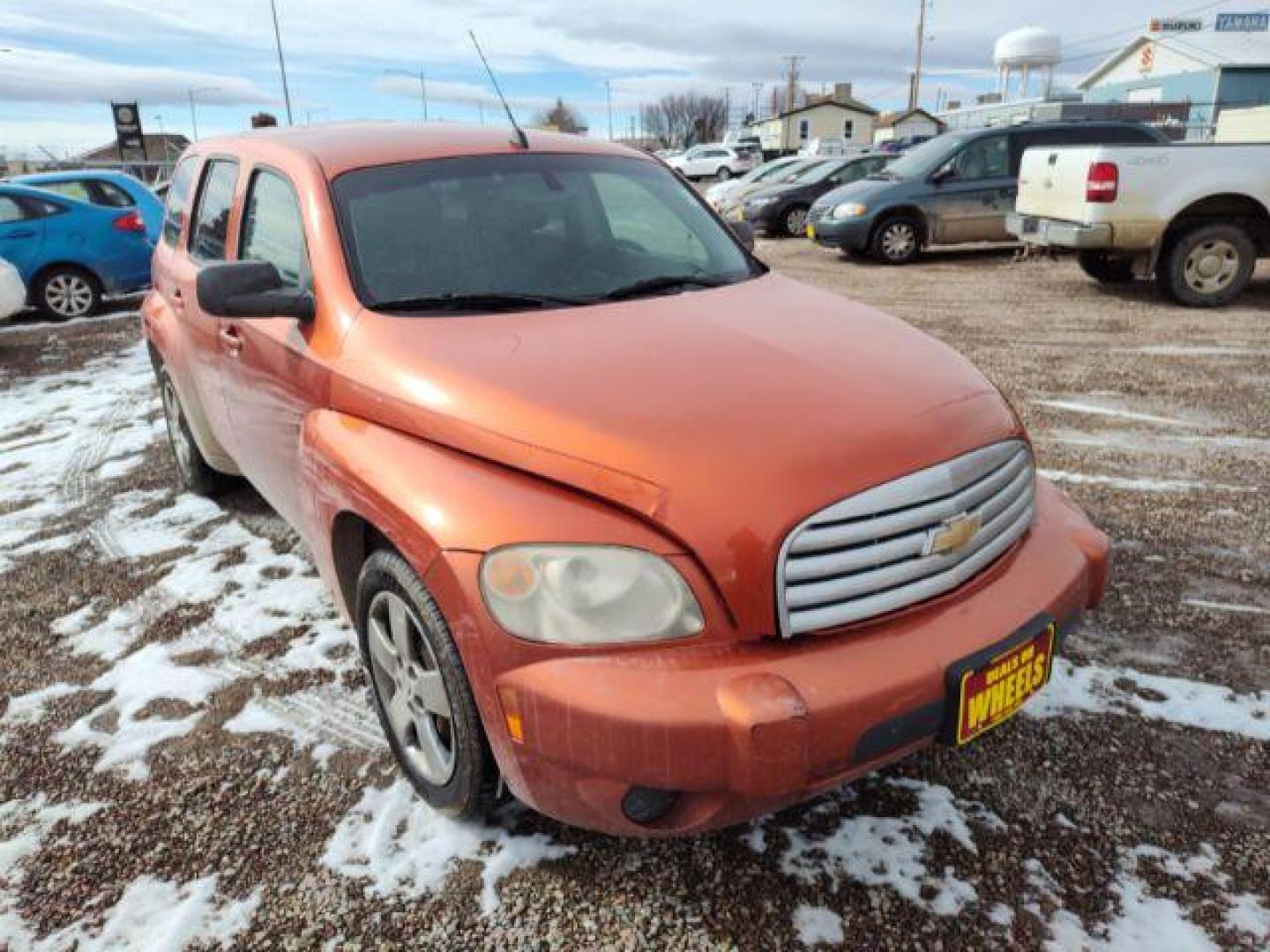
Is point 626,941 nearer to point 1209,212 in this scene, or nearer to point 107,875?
point 107,875

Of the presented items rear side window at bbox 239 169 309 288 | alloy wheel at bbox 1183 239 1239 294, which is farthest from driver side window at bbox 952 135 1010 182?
rear side window at bbox 239 169 309 288

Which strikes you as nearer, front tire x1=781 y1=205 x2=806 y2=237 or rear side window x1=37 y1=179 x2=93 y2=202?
rear side window x1=37 y1=179 x2=93 y2=202

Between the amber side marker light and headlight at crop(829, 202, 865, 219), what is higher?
headlight at crop(829, 202, 865, 219)

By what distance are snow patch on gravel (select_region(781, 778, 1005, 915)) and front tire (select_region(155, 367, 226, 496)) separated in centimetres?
345

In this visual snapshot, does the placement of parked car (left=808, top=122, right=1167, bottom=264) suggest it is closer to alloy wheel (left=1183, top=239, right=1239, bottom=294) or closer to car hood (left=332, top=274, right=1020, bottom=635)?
alloy wheel (left=1183, top=239, right=1239, bottom=294)

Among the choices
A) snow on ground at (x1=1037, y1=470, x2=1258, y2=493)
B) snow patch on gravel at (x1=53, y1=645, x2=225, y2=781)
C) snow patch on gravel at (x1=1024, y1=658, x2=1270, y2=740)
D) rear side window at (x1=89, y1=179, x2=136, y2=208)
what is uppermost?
rear side window at (x1=89, y1=179, x2=136, y2=208)

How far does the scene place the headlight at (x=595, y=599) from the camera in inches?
70.5

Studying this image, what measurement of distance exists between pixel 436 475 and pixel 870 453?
962 millimetres

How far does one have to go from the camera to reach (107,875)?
7.30ft

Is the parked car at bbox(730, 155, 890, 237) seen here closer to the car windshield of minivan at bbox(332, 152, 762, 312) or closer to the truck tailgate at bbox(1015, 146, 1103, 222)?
the truck tailgate at bbox(1015, 146, 1103, 222)

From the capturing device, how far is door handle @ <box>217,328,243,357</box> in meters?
3.11

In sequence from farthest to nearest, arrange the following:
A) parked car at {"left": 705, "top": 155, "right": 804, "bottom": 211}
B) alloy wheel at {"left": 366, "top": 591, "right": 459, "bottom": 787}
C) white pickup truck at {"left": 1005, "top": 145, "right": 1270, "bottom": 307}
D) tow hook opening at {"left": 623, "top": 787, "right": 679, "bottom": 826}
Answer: parked car at {"left": 705, "top": 155, "right": 804, "bottom": 211}
white pickup truck at {"left": 1005, "top": 145, "right": 1270, "bottom": 307}
alloy wheel at {"left": 366, "top": 591, "right": 459, "bottom": 787}
tow hook opening at {"left": 623, "top": 787, "right": 679, "bottom": 826}

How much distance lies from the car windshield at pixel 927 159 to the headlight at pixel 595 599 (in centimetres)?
1149

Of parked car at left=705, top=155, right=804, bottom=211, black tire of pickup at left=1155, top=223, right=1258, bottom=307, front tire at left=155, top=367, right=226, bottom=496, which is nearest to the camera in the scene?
front tire at left=155, top=367, right=226, bottom=496
